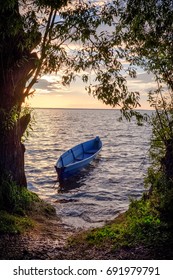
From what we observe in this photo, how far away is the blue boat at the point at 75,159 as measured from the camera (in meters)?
23.7

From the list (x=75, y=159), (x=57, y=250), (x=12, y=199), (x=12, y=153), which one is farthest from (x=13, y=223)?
(x=75, y=159)

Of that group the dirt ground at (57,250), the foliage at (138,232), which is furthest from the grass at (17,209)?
the foliage at (138,232)

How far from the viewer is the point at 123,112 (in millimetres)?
10016

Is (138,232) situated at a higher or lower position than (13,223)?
higher

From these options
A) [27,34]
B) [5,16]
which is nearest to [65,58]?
[27,34]

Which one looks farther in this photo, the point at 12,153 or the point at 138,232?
the point at 12,153

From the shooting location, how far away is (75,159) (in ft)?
98.2

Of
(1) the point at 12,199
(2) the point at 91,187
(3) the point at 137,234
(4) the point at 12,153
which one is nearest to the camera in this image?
(3) the point at 137,234

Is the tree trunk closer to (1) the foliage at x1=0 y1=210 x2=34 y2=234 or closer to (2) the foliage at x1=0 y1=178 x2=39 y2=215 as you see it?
(2) the foliage at x1=0 y1=178 x2=39 y2=215

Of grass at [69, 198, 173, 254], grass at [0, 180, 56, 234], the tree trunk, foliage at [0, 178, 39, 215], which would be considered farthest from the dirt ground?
the tree trunk

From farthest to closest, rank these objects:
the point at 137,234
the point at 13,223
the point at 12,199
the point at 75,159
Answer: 1. the point at 75,159
2. the point at 12,199
3. the point at 13,223
4. the point at 137,234

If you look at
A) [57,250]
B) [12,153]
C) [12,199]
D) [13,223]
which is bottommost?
[57,250]

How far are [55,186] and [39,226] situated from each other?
1226 centimetres

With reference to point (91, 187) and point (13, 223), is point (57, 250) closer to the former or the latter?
point (13, 223)
